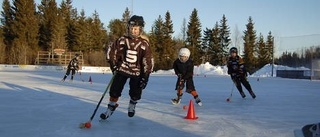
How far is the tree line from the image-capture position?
56.5 metres

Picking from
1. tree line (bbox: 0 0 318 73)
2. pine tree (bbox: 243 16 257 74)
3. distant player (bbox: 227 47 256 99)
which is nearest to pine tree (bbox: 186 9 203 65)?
tree line (bbox: 0 0 318 73)

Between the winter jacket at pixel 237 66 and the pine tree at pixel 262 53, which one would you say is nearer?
the winter jacket at pixel 237 66

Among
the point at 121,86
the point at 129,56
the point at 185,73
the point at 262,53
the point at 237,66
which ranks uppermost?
the point at 262,53

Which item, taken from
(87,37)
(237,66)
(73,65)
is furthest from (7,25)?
(237,66)

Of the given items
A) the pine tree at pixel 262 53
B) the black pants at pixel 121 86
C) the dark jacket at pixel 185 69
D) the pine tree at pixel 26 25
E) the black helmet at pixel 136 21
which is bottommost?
the black pants at pixel 121 86

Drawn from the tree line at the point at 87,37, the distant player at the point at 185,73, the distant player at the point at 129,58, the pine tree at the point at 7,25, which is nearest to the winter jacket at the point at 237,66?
the distant player at the point at 185,73

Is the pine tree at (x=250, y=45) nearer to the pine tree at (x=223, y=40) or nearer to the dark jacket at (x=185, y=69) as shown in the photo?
the pine tree at (x=223, y=40)

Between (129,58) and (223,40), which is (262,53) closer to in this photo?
(223,40)

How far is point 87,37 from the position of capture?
62844 mm

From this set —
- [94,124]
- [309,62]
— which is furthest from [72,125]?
[309,62]

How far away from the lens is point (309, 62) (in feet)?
96.6

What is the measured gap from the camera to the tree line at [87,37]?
56.5 metres

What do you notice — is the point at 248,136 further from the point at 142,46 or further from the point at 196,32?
the point at 196,32

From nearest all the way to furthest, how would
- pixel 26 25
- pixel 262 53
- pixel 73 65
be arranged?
→ pixel 73 65, pixel 26 25, pixel 262 53
